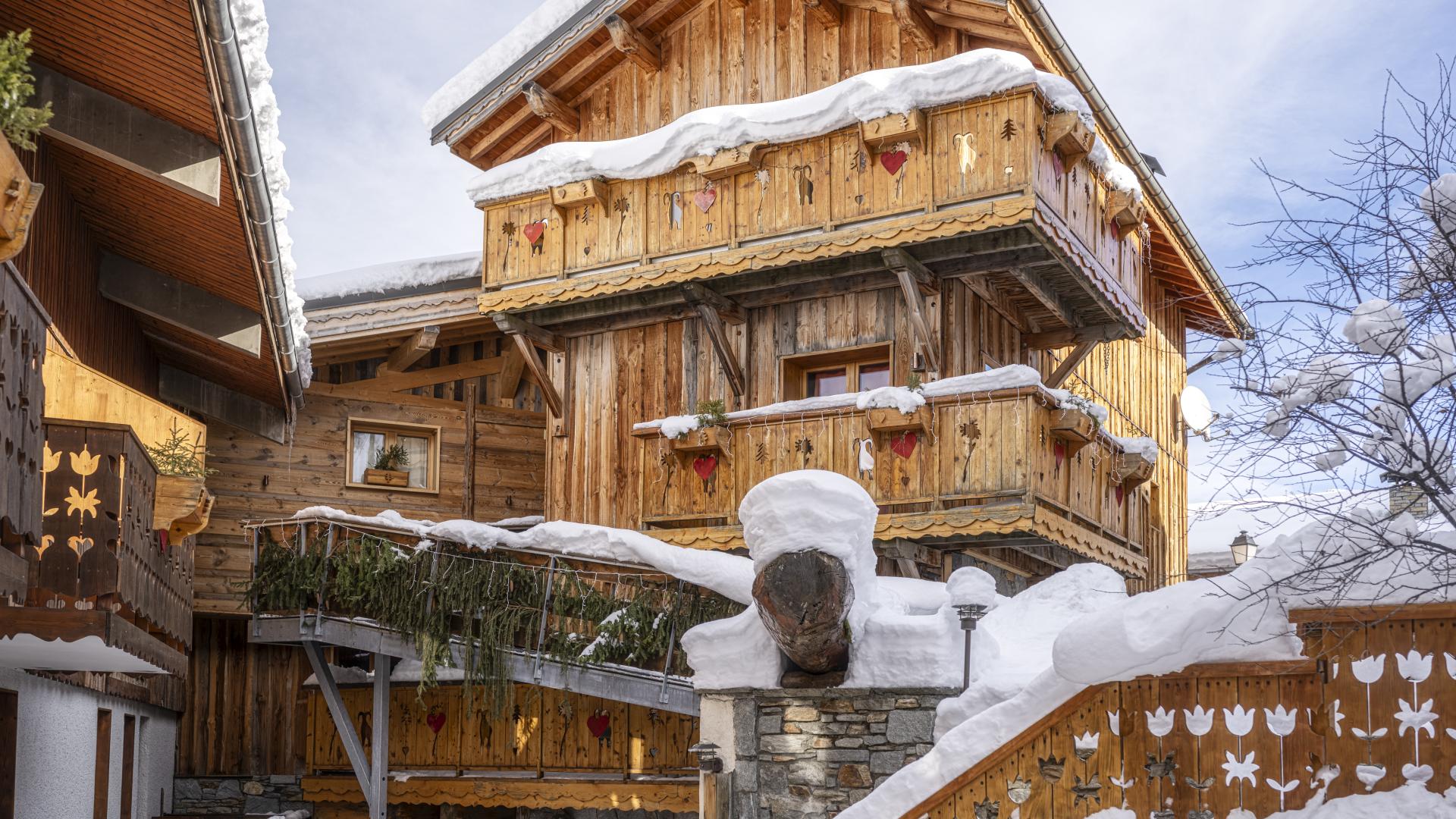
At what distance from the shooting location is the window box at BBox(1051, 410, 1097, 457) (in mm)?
12906

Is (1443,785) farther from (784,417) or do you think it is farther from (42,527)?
(784,417)

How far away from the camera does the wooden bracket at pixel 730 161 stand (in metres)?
14.1

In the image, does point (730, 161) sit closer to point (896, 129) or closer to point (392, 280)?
point (896, 129)

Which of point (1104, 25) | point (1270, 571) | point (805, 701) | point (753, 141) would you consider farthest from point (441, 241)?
point (1270, 571)

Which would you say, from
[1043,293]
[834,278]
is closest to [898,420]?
[834,278]

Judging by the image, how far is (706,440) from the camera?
13992 millimetres

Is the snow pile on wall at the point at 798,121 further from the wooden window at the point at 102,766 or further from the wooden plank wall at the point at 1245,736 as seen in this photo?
the wooden plank wall at the point at 1245,736

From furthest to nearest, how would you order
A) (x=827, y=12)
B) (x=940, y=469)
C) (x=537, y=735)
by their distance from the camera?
(x=827, y=12) < (x=537, y=735) < (x=940, y=469)

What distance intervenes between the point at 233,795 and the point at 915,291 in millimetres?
9221

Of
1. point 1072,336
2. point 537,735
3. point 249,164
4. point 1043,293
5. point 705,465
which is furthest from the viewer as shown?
point 1072,336

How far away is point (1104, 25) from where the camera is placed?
34.6 m

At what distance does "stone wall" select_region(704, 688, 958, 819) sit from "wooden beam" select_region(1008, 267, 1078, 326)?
19.2 feet

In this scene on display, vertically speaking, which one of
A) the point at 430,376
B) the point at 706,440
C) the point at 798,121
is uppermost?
the point at 798,121

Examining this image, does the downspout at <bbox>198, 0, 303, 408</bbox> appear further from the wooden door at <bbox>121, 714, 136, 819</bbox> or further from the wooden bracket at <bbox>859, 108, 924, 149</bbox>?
the wooden bracket at <bbox>859, 108, 924, 149</bbox>
